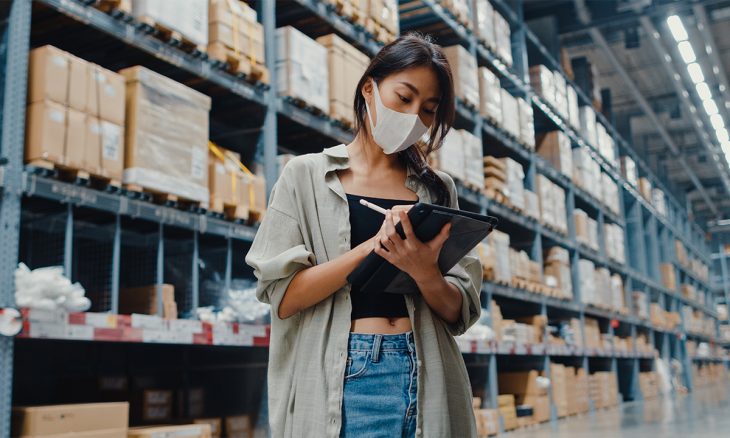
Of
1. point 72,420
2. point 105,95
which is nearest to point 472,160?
point 105,95

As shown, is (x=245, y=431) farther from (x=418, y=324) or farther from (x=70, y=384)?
(x=418, y=324)

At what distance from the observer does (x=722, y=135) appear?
17594 mm

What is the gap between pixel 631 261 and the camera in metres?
16.5

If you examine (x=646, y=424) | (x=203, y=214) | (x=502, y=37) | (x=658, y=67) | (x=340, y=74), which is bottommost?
(x=646, y=424)

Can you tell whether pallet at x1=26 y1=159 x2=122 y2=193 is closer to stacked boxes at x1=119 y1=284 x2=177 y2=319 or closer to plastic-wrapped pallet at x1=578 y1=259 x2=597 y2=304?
stacked boxes at x1=119 y1=284 x2=177 y2=319

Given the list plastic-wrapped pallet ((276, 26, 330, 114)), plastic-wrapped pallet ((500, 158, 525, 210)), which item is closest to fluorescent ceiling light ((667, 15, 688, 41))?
plastic-wrapped pallet ((500, 158, 525, 210))

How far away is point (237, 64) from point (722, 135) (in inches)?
618

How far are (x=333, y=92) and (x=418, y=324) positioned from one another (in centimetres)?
423

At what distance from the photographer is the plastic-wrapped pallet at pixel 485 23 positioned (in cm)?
859

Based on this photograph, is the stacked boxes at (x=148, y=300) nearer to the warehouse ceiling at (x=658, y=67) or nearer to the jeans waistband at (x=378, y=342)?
the jeans waistband at (x=378, y=342)

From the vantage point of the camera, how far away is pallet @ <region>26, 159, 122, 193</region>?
343 cm

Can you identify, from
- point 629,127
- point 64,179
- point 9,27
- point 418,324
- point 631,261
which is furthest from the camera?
point 629,127

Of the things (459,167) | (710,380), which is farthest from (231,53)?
(710,380)

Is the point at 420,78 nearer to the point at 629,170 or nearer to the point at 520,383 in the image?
the point at 520,383
